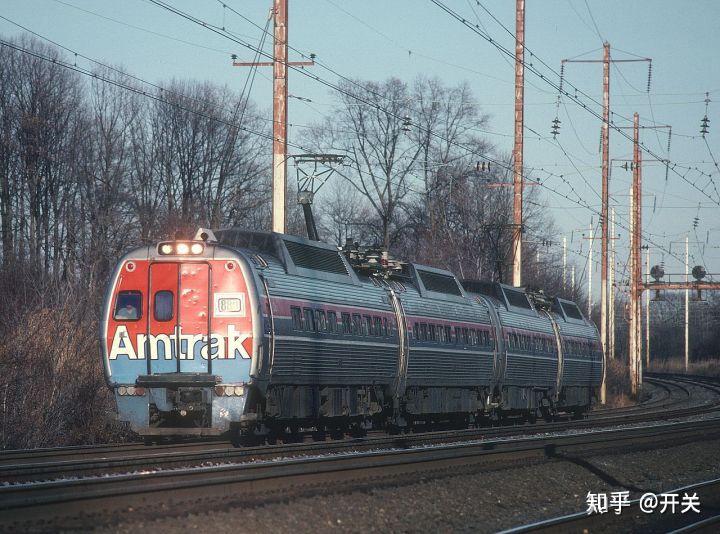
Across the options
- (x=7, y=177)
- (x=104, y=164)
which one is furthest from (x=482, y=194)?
(x=7, y=177)

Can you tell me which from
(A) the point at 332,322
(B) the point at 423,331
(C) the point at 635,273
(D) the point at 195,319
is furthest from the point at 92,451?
(C) the point at 635,273

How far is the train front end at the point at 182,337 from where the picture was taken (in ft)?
59.8

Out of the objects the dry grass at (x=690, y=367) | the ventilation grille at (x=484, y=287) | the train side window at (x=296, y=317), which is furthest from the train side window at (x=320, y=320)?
the dry grass at (x=690, y=367)

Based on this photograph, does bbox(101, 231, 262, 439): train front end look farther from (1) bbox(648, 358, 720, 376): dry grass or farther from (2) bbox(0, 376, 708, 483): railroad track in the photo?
(1) bbox(648, 358, 720, 376): dry grass

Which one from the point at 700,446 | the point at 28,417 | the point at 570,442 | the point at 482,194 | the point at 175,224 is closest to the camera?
the point at 28,417

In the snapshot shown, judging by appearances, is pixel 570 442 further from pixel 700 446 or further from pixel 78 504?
pixel 78 504

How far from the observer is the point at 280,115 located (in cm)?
2478

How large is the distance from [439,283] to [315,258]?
7.28 m

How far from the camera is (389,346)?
24078mm

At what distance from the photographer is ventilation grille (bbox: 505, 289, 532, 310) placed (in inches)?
1340

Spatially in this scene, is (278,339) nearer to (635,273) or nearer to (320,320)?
(320,320)

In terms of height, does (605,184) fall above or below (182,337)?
above

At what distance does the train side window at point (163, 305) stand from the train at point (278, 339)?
0.02 meters

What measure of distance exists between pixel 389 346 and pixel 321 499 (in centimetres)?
1099
